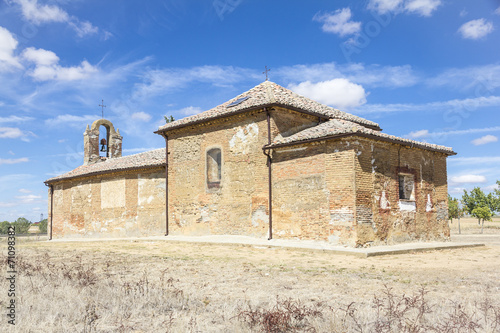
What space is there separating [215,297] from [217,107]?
523 inches

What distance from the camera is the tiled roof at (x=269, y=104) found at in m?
15.3

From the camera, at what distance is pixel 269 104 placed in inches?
576

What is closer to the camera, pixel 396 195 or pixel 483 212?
pixel 396 195

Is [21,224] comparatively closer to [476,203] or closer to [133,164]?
[133,164]

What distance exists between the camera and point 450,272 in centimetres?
826

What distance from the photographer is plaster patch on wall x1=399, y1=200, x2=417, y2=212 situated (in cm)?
1421

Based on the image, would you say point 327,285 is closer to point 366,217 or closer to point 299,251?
point 299,251

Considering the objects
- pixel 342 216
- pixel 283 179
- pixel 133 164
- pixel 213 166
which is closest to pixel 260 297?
pixel 342 216

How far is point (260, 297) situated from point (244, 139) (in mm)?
10653

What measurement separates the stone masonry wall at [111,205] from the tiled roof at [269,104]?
134 inches

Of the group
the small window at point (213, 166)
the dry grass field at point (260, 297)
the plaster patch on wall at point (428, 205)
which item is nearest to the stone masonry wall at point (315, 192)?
→ the dry grass field at point (260, 297)

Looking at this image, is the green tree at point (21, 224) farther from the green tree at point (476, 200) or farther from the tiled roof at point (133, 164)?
the green tree at point (476, 200)

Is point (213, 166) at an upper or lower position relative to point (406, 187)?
upper

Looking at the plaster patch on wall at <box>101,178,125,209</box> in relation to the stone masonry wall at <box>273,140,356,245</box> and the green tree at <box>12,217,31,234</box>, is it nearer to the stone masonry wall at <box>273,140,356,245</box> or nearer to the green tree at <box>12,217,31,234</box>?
the stone masonry wall at <box>273,140,356,245</box>
